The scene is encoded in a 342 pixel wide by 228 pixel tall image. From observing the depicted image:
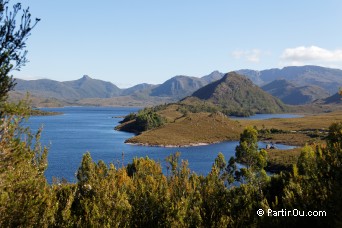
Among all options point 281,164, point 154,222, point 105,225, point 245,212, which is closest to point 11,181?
point 105,225

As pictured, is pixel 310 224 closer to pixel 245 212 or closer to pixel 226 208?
pixel 245 212

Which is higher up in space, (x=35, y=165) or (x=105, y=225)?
(x=35, y=165)

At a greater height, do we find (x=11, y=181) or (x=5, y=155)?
(x=5, y=155)

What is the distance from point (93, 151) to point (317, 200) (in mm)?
150401

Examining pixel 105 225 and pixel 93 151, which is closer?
pixel 105 225

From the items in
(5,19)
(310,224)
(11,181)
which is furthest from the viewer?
(310,224)

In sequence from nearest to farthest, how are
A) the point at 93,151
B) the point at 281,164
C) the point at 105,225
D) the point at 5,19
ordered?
the point at 5,19 → the point at 105,225 → the point at 281,164 → the point at 93,151

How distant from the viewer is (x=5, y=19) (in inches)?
827

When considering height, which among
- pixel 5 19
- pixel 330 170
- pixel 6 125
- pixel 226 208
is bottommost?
pixel 226 208

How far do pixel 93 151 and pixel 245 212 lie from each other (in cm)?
14450

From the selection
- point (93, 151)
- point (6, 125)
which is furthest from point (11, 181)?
point (93, 151)

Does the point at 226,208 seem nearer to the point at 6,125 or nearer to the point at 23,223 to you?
the point at 23,223

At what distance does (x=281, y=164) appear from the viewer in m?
134

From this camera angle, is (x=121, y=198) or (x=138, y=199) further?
(x=138, y=199)
